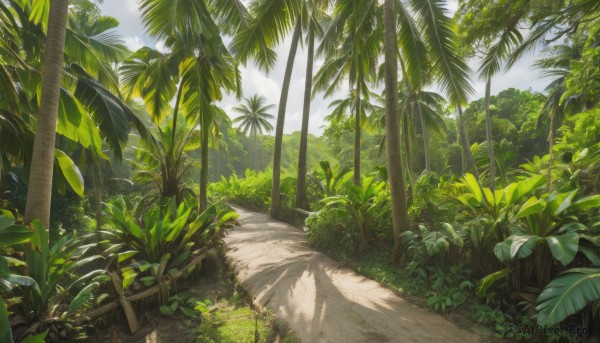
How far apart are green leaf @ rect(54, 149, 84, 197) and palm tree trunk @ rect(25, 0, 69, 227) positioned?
477mm

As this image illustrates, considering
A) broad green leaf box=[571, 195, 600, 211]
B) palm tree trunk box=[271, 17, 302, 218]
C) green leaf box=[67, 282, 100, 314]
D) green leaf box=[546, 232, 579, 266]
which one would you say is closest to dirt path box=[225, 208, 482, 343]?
green leaf box=[546, 232, 579, 266]

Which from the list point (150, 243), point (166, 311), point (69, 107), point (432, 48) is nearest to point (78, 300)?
point (166, 311)

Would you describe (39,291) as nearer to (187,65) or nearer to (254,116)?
(187,65)

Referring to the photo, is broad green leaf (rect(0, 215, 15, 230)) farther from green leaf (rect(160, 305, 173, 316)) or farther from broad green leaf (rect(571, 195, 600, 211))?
broad green leaf (rect(571, 195, 600, 211))

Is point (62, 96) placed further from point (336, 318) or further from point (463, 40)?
point (463, 40)

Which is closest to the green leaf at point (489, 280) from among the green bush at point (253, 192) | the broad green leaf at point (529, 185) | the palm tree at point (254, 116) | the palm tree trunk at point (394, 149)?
the broad green leaf at point (529, 185)

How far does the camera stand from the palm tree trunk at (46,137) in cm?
303

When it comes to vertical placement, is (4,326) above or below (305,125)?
below

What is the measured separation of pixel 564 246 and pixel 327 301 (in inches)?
98.3

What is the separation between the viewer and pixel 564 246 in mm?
2754

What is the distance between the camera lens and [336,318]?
332 cm

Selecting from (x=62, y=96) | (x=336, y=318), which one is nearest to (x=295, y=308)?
(x=336, y=318)

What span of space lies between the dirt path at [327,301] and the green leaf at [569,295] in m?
0.72

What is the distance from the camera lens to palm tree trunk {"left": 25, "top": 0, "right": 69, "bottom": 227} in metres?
3.03
